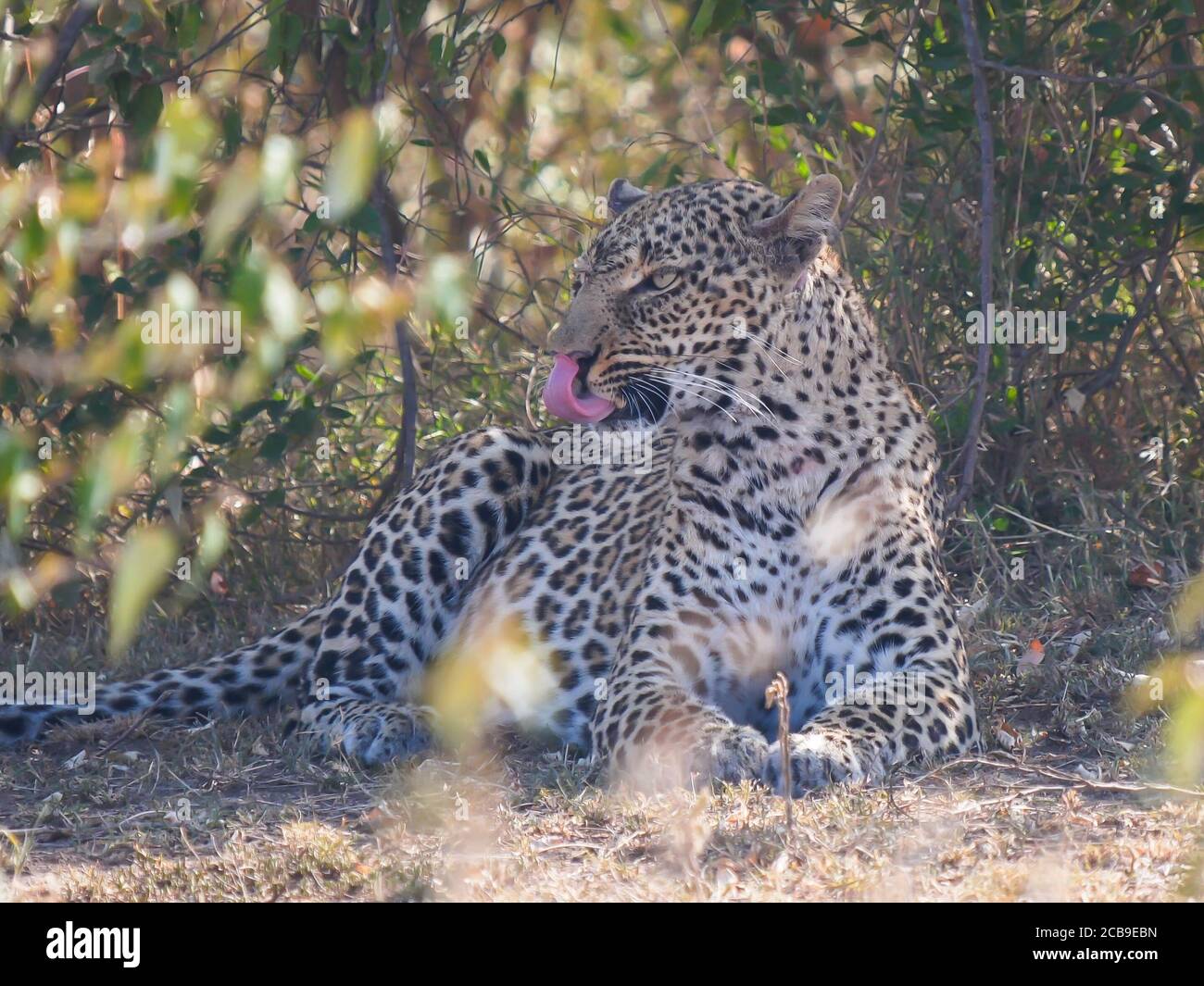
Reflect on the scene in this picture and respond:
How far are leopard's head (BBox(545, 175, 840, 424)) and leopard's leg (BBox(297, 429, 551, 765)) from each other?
3.71ft

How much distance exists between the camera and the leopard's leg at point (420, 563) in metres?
6.22

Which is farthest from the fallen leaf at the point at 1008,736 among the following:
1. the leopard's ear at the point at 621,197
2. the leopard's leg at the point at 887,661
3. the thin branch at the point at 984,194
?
the leopard's ear at the point at 621,197

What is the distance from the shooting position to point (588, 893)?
3.86 metres

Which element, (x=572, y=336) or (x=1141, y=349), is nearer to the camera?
(x=572, y=336)

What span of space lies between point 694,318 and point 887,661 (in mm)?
1215

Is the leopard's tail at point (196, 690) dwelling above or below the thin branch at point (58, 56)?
below

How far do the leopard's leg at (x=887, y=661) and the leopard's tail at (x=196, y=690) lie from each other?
1.97 metres

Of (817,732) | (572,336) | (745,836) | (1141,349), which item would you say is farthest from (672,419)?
(1141,349)

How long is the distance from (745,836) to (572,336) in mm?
1904

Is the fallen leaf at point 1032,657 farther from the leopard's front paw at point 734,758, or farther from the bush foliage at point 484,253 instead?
the leopard's front paw at point 734,758

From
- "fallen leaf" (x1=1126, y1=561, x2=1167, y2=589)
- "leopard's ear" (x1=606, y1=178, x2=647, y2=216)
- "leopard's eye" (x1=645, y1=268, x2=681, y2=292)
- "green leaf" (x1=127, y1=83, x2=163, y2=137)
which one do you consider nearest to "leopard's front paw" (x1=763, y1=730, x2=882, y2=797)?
"leopard's eye" (x1=645, y1=268, x2=681, y2=292)

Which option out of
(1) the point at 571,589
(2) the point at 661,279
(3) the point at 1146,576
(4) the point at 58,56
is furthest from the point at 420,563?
(3) the point at 1146,576

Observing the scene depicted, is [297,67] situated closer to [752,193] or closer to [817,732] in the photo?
[752,193]

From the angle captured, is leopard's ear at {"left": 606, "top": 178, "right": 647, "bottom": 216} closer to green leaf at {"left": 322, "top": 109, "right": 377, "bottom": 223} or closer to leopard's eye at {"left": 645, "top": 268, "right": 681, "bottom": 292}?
leopard's eye at {"left": 645, "top": 268, "right": 681, "bottom": 292}
